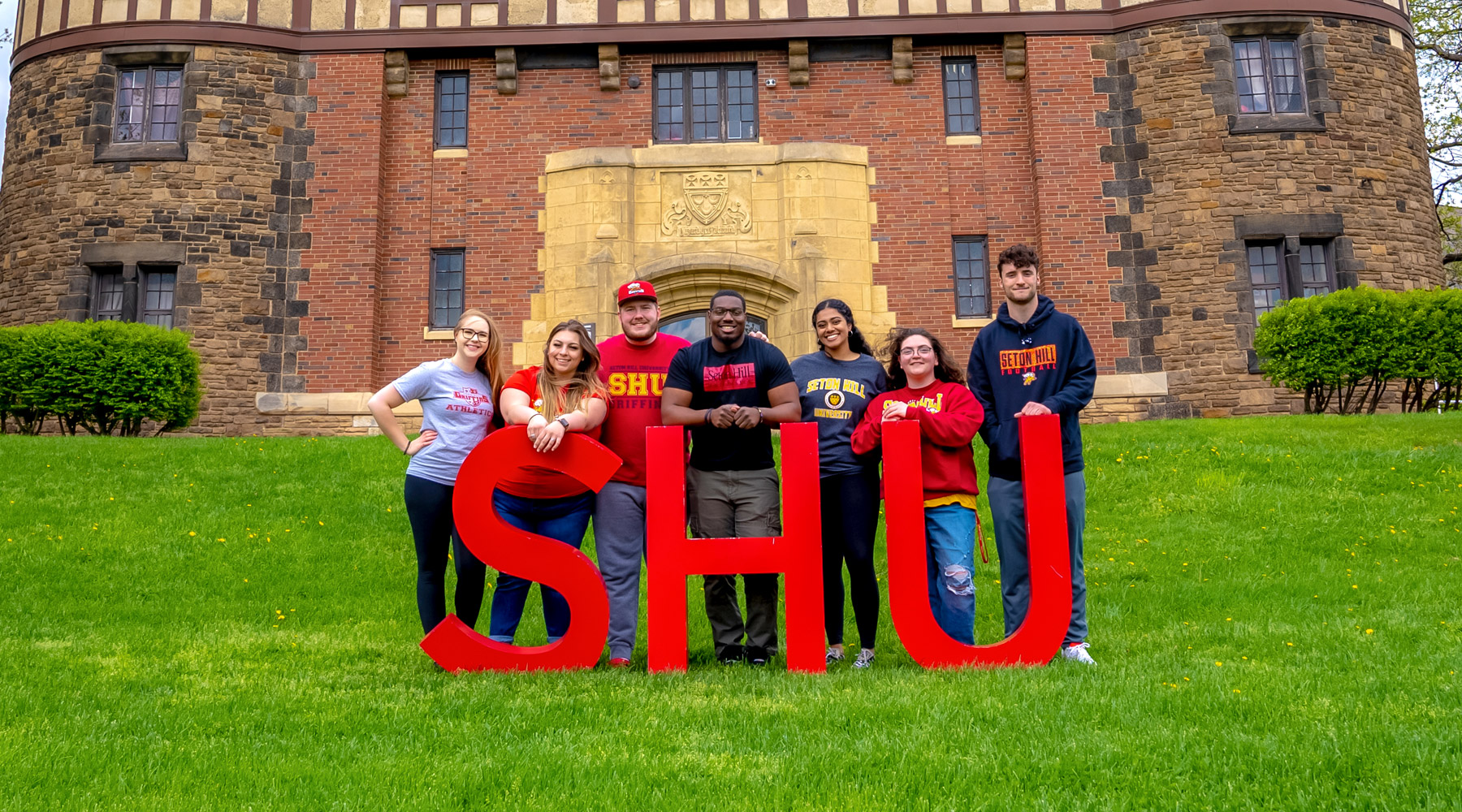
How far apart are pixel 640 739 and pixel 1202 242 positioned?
1360 centimetres

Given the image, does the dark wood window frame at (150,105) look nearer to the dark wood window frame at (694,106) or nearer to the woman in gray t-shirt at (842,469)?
the dark wood window frame at (694,106)

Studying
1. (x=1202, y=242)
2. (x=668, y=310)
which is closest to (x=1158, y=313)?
(x=1202, y=242)

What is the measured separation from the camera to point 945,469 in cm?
473

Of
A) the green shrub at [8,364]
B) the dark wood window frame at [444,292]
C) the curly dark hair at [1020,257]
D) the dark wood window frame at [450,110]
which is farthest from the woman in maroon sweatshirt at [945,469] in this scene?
the dark wood window frame at [450,110]

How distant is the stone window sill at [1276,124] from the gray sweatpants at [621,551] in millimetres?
13123

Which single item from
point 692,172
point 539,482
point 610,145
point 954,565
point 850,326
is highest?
point 610,145

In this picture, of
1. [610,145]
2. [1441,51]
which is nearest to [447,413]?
[610,145]

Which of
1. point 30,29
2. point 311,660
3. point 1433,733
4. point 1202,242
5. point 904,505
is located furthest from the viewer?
point 30,29

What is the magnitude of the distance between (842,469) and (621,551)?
46.2 inches

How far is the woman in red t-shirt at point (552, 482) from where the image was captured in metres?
4.79

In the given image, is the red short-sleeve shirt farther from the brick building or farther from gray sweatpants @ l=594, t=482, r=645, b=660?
the brick building

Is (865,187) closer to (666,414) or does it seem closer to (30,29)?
(666,414)

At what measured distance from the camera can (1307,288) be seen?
14398 millimetres

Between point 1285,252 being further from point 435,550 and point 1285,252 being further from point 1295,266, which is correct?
point 435,550
